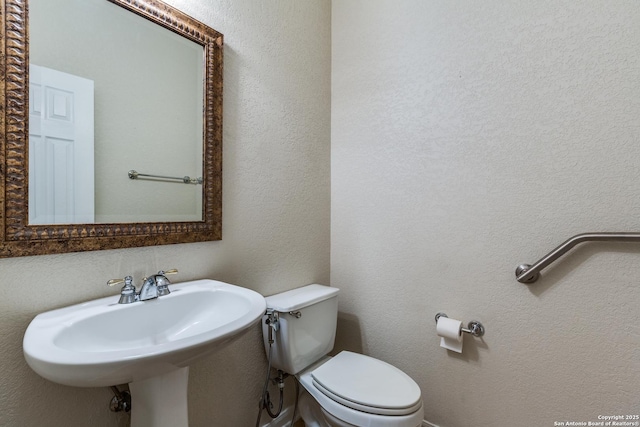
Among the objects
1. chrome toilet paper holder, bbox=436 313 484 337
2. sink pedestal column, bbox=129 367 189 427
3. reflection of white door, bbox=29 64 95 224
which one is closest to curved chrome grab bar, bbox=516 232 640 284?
chrome toilet paper holder, bbox=436 313 484 337

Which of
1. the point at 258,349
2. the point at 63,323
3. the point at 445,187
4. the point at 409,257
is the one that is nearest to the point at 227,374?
the point at 258,349

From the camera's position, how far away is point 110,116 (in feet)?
2.92

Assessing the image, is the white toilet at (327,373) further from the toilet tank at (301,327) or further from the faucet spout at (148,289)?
the faucet spout at (148,289)

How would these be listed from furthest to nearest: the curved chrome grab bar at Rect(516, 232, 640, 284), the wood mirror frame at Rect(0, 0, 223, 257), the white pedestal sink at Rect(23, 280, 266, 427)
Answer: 1. the curved chrome grab bar at Rect(516, 232, 640, 284)
2. the wood mirror frame at Rect(0, 0, 223, 257)
3. the white pedestal sink at Rect(23, 280, 266, 427)

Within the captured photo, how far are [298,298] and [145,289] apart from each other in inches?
24.8

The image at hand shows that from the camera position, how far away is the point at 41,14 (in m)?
0.75

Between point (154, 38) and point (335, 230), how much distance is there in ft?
3.96

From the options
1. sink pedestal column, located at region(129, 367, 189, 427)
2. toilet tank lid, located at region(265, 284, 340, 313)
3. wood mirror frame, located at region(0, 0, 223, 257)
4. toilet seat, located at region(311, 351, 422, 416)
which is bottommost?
toilet seat, located at region(311, 351, 422, 416)

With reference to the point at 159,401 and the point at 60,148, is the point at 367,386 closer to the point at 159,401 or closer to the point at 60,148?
the point at 159,401

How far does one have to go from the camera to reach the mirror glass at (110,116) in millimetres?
760

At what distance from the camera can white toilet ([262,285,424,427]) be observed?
983 mm

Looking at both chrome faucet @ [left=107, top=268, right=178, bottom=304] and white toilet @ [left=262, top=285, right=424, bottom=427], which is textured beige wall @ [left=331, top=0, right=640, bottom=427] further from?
chrome faucet @ [left=107, top=268, right=178, bottom=304]

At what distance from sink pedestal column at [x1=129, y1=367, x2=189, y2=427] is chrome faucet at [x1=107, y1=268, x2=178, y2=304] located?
0.23 m

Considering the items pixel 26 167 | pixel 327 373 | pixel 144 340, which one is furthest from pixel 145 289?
pixel 327 373
